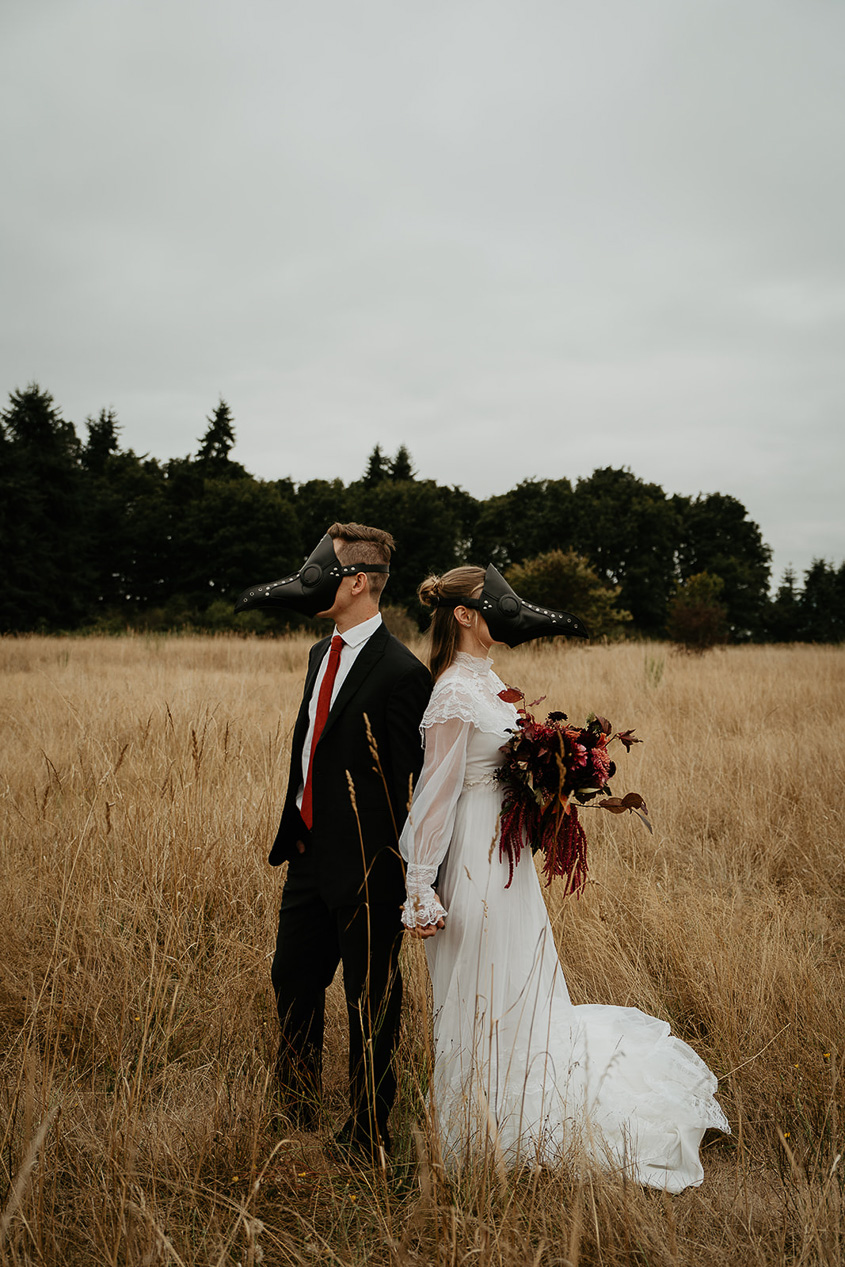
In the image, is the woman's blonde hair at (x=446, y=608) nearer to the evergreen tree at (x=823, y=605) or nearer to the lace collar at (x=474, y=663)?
the lace collar at (x=474, y=663)

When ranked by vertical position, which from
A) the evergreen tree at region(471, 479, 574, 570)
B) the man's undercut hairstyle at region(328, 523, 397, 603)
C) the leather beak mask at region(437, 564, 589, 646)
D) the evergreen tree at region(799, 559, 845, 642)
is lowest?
the leather beak mask at region(437, 564, 589, 646)

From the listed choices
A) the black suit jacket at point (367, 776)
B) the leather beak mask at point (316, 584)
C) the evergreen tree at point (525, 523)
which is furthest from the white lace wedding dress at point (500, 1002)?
the evergreen tree at point (525, 523)

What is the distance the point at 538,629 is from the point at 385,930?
1.10 metres

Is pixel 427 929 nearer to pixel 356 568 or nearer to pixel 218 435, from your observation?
pixel 356 568

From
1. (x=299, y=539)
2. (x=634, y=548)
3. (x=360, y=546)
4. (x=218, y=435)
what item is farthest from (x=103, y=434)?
(x=360, y=546)

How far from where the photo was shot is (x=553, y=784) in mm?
2117

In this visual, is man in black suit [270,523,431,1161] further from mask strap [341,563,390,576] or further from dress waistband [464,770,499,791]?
dress waistband [464,770,499,791]

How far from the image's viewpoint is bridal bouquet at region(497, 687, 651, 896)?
208 centimetres

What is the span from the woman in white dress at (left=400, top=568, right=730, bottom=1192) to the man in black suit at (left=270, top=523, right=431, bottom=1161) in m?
0.14

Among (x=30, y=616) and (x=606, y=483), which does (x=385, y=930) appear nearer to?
(x=30, y=616)

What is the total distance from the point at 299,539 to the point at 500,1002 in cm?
3738

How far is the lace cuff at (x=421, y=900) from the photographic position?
6.82ft

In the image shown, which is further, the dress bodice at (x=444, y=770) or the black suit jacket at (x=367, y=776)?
the black suit jacket at (x=367, y=776)

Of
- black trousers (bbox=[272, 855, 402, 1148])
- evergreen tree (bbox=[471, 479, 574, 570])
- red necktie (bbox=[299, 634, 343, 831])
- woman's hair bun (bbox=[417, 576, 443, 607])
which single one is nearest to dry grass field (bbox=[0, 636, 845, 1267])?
black trousers (bbox=[272, 855, 402, 1148])
